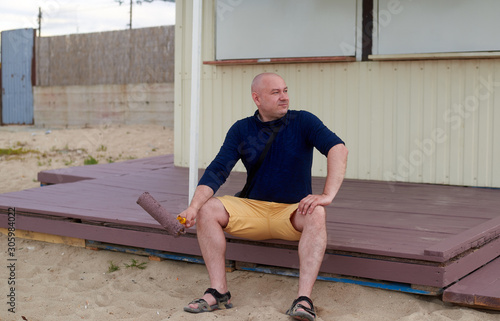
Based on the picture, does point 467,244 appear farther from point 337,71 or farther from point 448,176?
point 337,71

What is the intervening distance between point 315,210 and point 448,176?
3.07 meters

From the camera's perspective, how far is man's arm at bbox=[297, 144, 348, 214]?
3.30m

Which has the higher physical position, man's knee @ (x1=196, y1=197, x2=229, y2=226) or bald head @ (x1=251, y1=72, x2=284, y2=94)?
bald head @ (x1=251, y1=72, x2=284, y2=94)

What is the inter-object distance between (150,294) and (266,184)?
0.96 metres

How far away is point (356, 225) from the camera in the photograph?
421 centimetres

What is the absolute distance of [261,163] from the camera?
364 cm

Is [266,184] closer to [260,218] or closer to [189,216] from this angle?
[260,218]

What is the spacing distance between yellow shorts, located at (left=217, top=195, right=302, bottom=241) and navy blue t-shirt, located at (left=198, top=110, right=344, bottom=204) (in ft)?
0.27

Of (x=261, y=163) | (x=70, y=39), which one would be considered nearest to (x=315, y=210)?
(x=261, y=163)

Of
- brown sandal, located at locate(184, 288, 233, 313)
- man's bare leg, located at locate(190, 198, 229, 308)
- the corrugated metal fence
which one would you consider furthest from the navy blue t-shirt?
the corrugated metal fence

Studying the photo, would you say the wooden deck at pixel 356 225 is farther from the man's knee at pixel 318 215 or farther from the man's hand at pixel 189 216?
the man's hand at pixel 189 216

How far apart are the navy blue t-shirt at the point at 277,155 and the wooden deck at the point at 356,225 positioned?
0.35 metres

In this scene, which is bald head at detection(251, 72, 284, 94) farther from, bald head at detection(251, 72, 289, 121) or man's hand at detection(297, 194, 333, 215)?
man's hand at detection(297, 194, 333, 215)

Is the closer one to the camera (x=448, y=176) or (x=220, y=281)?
(x=220, y=281)
